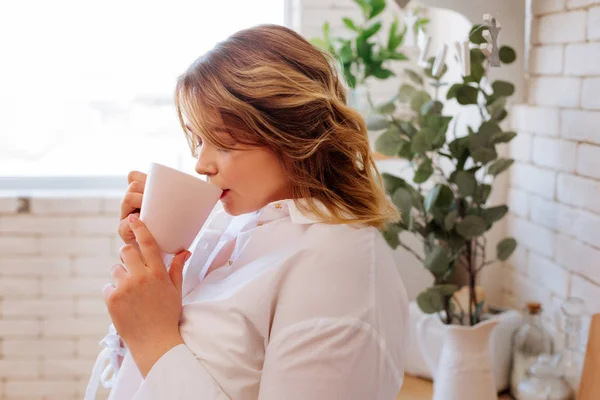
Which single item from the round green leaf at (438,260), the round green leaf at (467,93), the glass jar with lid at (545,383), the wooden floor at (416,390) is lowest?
the wooden floor at (416,390)

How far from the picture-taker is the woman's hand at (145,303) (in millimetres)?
916

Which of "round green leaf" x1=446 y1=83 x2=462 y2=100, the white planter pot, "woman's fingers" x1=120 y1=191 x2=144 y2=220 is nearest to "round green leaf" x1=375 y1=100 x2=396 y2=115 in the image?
"round green leaf" x1=446 y1=83 x2=462 y2=100

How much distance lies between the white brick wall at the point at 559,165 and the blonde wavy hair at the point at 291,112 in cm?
65

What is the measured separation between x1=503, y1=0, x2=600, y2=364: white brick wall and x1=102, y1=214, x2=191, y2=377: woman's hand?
0.90 m

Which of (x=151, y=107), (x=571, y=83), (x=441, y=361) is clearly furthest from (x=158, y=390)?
(x=151, y=107)

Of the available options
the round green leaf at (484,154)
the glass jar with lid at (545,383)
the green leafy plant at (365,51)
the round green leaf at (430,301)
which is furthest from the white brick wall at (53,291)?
the glass jar with lid at (545,383)

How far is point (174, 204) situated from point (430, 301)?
2.71 ft

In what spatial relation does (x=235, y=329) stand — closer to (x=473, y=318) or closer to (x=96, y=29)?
(x=473, y=318)

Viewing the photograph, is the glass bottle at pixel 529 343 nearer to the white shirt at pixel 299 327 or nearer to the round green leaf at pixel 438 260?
the round green leaf at pixel 438 260

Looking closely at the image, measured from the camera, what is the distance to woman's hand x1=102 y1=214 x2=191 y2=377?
92 centimetres

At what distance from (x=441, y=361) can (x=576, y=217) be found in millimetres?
427

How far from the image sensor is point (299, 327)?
34.1 inches

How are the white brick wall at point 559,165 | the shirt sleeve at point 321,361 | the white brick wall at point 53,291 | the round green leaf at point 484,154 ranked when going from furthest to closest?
1. the white brick wall at point 53,291
2. the round green leaf at point 484,154
3. the white brick wall at point 559,165
4. the shirt sleeve at point 321,361

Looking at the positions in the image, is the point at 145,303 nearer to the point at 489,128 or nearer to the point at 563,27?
the point at 489,128
